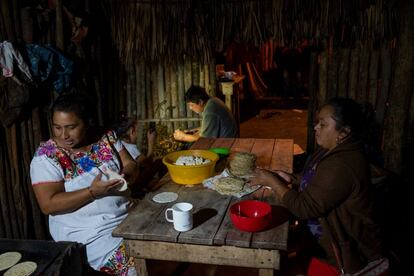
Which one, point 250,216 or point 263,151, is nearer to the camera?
point 250,216

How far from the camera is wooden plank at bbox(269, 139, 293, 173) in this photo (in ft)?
12.0

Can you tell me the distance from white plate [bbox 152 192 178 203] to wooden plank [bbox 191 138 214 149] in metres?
1.37

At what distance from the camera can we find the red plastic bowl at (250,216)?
238cm

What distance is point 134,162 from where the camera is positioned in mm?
3328

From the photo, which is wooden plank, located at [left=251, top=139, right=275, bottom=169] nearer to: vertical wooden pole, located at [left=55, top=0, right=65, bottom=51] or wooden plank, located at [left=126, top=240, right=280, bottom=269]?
wooden plank, located at [left=126, top=240, right=280, bottom=269]

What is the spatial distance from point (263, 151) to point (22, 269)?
2.58 metres

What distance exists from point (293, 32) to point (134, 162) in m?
3.37

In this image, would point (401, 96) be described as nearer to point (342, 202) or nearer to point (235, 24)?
point (235, 24)

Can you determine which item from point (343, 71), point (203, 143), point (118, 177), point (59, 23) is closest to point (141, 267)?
point (118, 177)

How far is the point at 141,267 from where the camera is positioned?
8.79ft

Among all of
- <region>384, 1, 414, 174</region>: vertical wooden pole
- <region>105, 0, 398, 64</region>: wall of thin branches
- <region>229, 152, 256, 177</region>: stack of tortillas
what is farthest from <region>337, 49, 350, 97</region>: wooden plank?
<region>229, 152, 256, 177</region>: stack of tortillas

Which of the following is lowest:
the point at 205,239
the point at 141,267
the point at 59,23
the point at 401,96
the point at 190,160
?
the point at 141,267

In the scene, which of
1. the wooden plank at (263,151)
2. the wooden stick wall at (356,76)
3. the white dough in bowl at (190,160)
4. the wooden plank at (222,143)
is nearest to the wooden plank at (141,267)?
the white dough in bowl at (190,160)

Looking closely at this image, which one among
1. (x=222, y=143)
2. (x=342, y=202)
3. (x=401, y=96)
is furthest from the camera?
(x=401, y=96)
